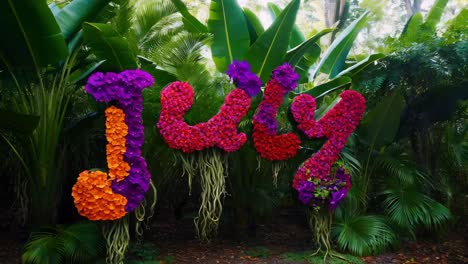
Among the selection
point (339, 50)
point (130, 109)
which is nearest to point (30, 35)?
point (130, 109)

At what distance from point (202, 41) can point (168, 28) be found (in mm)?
907

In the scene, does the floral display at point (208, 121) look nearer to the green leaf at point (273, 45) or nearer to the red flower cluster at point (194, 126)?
the red flower cluster at point (194, 126)

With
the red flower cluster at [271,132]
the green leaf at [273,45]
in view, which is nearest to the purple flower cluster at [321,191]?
the red flower cluster at [271,132]

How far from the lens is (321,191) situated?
195 inches

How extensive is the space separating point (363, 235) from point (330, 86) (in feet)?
6.76

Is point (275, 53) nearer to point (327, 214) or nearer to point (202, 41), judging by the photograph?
point (202, 41)

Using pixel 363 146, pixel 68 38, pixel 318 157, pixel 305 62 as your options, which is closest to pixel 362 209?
pixel 363 146

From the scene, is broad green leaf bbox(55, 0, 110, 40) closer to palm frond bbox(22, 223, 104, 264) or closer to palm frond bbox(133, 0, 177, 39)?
palm frond bbox(133, 0, 177, 39)

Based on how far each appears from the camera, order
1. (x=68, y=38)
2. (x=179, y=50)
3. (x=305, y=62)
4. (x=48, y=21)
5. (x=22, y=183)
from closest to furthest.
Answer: (x=48, y=21)
(x=68, y=38)
(x=22, y=183)
(x=179, y=50)
(x=305, y=62)

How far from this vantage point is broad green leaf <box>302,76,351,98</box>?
543cm

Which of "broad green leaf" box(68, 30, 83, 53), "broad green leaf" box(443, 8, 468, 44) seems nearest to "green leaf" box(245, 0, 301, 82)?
"broad green leaf" box(68, 30, 83, 53)

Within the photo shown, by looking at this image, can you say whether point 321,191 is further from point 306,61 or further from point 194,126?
point 306,61

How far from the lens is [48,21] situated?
13.1 ft

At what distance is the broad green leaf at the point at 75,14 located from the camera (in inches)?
173
